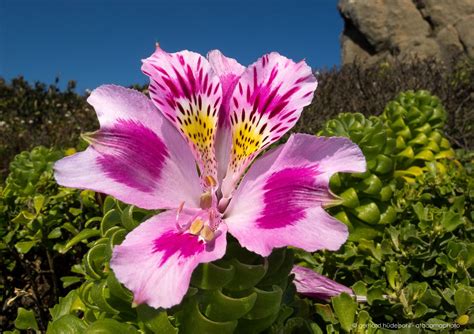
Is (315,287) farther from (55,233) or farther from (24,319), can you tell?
(55,233)

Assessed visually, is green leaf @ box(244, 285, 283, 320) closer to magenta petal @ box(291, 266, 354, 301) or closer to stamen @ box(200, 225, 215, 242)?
stamen @ box(200, 225, 215, 242)

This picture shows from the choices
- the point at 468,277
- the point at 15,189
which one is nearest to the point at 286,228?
the point at 468,277

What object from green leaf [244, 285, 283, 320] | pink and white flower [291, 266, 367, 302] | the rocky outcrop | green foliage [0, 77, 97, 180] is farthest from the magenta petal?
the rocky outcrop

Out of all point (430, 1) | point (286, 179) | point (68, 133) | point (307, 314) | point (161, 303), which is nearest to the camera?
point (161, 303)

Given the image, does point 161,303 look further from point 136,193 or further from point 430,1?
point 430,1

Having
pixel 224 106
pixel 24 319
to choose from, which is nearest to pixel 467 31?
pixel 224 106
